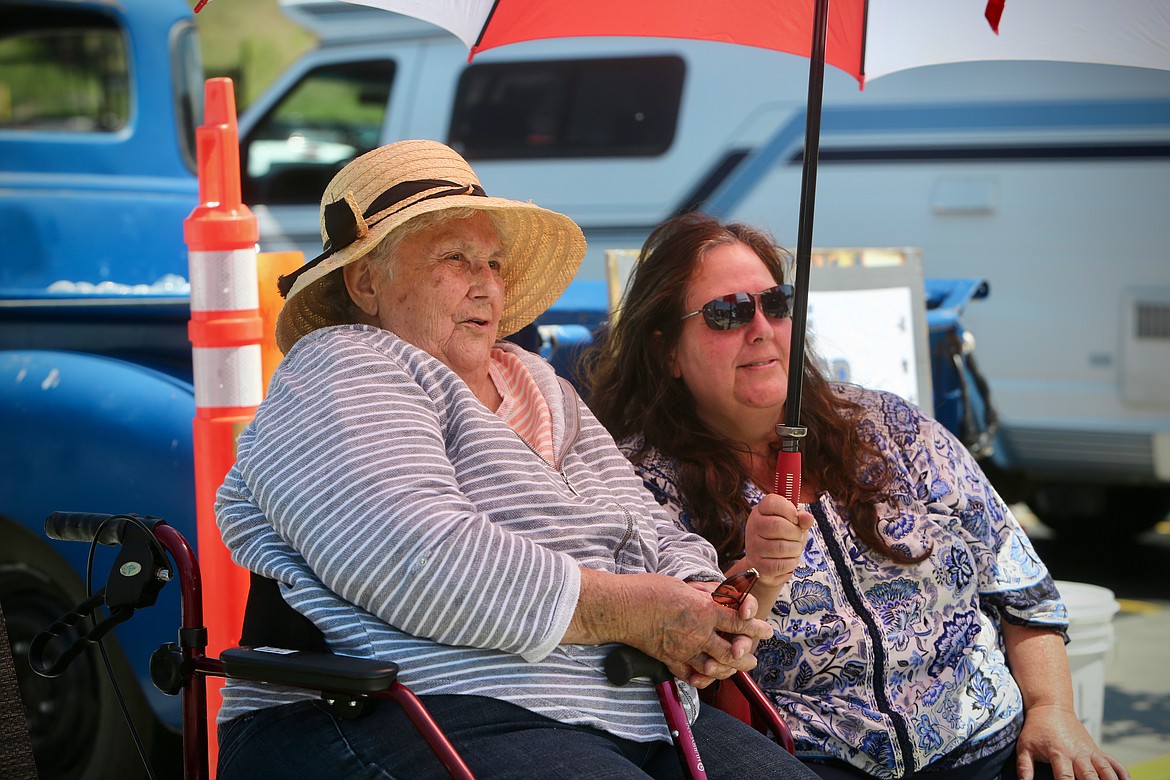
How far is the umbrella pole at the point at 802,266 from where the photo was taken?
1942 millimetres

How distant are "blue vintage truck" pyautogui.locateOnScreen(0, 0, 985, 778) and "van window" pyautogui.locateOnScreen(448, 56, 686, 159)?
10.7ft

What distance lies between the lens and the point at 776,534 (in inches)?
78.2

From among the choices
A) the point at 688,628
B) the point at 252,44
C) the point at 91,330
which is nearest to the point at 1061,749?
the point at 688,628

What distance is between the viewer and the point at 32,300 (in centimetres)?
321

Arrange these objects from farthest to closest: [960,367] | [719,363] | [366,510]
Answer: [960,367]
[719,363]
[366,510]

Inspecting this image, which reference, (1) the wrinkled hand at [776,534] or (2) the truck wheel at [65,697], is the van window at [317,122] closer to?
(2) the truck wheel at [65,697]

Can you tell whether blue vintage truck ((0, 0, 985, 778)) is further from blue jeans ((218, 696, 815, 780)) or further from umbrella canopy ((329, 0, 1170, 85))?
blue jeans ((218, 696, 815, 780))

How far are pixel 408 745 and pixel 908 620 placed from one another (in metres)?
1.04

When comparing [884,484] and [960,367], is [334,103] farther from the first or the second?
[884,484]

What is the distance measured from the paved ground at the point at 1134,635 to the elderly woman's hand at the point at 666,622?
1470mm

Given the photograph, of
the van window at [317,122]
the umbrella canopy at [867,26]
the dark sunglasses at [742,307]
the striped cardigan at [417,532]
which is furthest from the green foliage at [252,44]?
the striped cardigan at [417,532]

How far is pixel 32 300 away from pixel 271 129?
4.61m

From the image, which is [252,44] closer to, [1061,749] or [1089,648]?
[1089,648]

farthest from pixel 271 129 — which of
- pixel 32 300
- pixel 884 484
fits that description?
pixel 884 484
